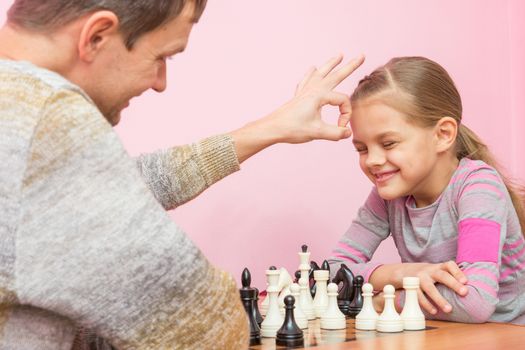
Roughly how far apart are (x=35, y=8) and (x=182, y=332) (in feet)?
1.33

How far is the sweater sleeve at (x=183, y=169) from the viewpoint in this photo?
56.4 inches

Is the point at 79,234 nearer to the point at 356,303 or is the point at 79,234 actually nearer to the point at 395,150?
the point at 356,303

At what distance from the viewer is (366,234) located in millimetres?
1783

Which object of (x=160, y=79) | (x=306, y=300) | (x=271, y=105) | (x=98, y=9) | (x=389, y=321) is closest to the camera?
(x=98, y=9)

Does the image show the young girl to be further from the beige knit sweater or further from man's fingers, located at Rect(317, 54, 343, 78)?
the beige knit sweater

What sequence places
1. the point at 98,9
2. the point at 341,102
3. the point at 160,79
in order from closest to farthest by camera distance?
1. the point at 98,9
2. the point at 160,79
3. the point at 341,102

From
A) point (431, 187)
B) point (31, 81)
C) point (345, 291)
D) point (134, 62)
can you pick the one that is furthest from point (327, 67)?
point (31, 81)

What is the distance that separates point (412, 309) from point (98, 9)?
0.74 m

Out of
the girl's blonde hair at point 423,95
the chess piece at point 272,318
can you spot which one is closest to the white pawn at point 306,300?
the chess piece at point 272,318

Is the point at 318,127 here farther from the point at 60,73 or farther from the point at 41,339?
the point at 41,339

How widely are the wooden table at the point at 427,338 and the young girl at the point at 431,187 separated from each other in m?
0.15

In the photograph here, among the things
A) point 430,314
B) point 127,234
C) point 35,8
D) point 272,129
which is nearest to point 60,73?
point 35,8

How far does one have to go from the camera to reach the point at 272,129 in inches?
59.7

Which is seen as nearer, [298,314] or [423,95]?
[298,314]
